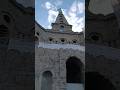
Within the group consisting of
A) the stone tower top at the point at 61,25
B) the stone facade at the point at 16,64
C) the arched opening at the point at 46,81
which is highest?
the stone tower top at the point at 61,25

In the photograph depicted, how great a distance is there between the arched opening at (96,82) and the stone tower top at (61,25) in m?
11.0

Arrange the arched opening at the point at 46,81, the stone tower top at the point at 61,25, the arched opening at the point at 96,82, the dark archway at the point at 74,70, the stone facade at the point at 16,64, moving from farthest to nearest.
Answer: the stone tower top at the point at 61,25 → the dark archway at the point at 74,70 → the arched opening at the point at 46,81 → the arched opening at the point at 96,82 → the stone facade at the point at 16,64

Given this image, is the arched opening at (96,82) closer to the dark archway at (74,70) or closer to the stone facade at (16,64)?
the dark archway at (74,70)

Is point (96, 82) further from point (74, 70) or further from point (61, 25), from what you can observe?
point (61, 25)

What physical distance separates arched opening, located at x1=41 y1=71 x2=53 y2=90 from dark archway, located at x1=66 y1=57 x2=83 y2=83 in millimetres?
1202

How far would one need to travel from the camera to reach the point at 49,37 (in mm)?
18891

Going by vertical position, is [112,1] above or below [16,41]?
above

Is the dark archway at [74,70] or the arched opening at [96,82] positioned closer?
the arched opening at [96,82]

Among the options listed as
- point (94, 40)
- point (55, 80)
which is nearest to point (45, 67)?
point (55, 80)

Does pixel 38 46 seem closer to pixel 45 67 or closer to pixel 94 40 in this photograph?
pixel 45 67

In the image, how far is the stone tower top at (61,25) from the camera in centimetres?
2059

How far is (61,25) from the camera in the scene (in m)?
21.1

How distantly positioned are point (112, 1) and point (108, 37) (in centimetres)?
160

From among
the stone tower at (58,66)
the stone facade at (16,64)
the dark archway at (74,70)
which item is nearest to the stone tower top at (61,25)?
the dark archway at (74,70)
